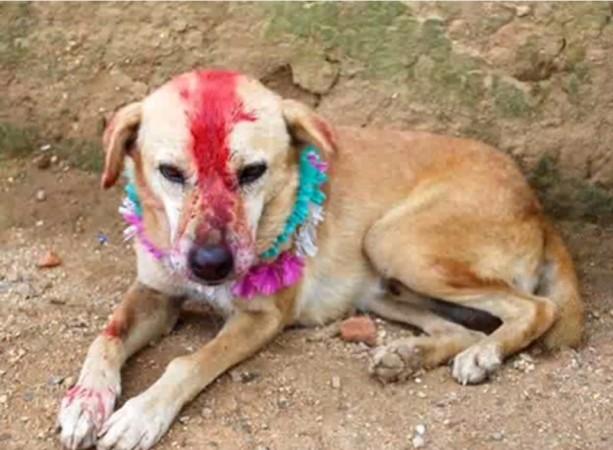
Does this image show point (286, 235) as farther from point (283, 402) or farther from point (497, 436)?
point (497, 436)

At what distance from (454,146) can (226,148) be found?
4.42 feet

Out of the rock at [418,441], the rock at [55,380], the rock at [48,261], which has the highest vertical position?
the rock at [418,441]

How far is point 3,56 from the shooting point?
20.3 ft

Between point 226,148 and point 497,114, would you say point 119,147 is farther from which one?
point 497,114

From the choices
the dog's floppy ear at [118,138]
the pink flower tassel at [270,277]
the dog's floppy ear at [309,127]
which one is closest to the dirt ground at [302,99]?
the pink flower tassel at [270,277]

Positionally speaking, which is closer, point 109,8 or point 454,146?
point 454,146

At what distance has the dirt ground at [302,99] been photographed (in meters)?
5.21

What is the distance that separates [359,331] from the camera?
5359 mm

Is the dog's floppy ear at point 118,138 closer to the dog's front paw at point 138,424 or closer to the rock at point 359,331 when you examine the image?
the dog's front paw at point 138,424

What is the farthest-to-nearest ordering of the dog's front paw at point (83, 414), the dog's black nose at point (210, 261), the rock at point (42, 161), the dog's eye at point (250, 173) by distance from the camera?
the rock at point (42, 161), the dog's eye at point (250, 173), the dog's black nose at point (210, 261), the dog's front paw at point (83, 414)

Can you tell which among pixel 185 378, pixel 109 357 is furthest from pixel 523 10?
pixel 109 357

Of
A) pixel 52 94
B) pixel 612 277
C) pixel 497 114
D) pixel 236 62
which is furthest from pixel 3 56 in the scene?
pixel 612 277

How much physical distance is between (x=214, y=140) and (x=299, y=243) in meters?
0.79

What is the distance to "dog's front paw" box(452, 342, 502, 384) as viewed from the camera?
4.94 metres
